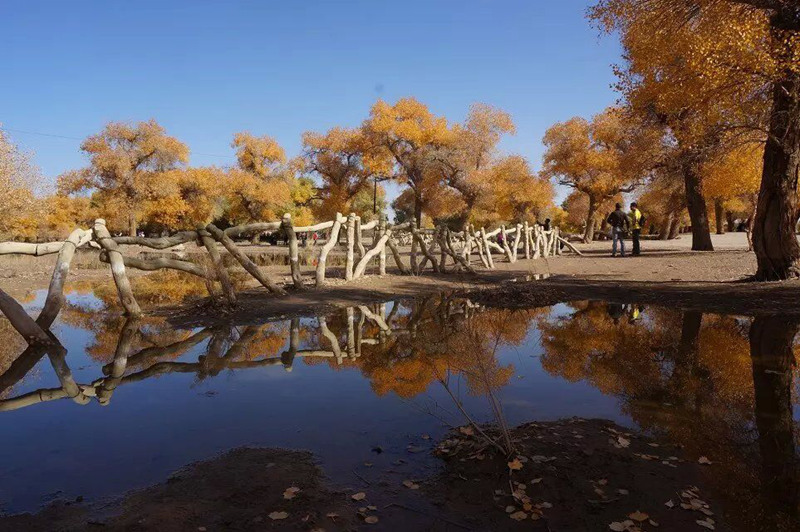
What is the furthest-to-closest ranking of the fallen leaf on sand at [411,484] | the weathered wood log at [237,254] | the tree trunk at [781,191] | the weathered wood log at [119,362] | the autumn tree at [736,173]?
the autumn tree at [736,173] → the tree trunk at [781,191] → the weathered wood log at [237,254] → the weathered wood log at [119,362] → the fallen leaf on sand at [411,484]

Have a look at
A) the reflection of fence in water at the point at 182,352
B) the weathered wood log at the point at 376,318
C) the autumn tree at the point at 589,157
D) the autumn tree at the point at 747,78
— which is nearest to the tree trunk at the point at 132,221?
the autumn tree at the point at 589,157

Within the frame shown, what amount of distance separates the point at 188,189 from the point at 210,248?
48137mm

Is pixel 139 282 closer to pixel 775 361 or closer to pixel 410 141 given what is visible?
Answer: pixel 775 361

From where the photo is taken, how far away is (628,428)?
4.53 m

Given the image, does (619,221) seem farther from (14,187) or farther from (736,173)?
(14,187)

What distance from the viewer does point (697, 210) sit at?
23.1m

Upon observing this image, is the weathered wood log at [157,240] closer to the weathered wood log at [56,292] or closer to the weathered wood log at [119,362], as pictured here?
the weathered wood log at [56,292]

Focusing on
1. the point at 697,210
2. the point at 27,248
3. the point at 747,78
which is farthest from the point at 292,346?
the point at 697,210

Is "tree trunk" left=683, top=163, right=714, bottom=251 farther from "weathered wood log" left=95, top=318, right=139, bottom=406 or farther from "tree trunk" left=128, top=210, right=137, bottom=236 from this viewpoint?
"tree trunk" left=128, top=210, right=137, bottom=236

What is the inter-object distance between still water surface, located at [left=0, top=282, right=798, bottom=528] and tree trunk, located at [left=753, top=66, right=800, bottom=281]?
12.3ft

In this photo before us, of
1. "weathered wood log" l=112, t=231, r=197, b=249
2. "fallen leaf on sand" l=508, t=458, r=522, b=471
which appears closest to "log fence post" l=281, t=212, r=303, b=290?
"weathered wood log" l=112, t=231, r=197, b=249

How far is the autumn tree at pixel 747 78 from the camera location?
34.0 feet

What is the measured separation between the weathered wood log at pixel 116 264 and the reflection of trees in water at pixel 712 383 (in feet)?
26.3

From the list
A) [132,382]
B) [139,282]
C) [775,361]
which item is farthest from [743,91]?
[139,282]
